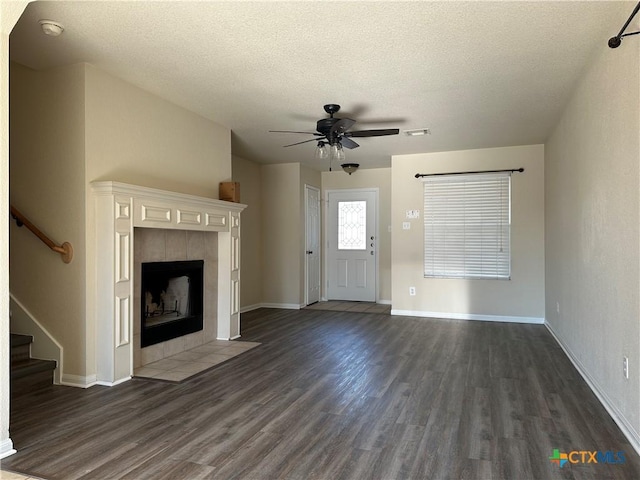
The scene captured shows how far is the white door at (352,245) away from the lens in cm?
819

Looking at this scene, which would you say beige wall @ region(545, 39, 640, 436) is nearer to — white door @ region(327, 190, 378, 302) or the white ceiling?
the white ceiling

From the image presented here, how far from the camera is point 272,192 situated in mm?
7652

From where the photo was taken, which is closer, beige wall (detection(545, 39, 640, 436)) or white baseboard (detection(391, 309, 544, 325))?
beige wall (detection(545, 39, 640, 436))

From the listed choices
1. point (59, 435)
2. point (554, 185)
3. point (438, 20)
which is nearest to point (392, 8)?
point (438, 20)

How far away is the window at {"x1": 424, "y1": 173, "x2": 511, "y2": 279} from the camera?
248 inches

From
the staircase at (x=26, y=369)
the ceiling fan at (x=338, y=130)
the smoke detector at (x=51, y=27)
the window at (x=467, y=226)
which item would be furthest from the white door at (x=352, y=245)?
the smoke detector at (x=51, y=27)

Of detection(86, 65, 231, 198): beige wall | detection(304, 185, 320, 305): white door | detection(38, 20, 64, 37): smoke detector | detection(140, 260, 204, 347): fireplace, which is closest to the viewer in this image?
detection(38, 20, 64, 37): smoke detector

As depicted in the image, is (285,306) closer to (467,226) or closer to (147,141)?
(467,226)

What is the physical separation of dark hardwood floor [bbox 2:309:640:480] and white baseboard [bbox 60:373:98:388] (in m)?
0.12

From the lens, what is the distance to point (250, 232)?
291 inches

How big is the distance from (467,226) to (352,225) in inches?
94.7

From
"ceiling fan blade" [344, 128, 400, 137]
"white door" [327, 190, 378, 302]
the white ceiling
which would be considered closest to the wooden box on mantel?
the white ceiling

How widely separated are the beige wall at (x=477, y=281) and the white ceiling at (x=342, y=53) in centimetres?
138

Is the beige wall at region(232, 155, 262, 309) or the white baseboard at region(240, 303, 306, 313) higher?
the beige wall at region(232, 155, 262, 309)
